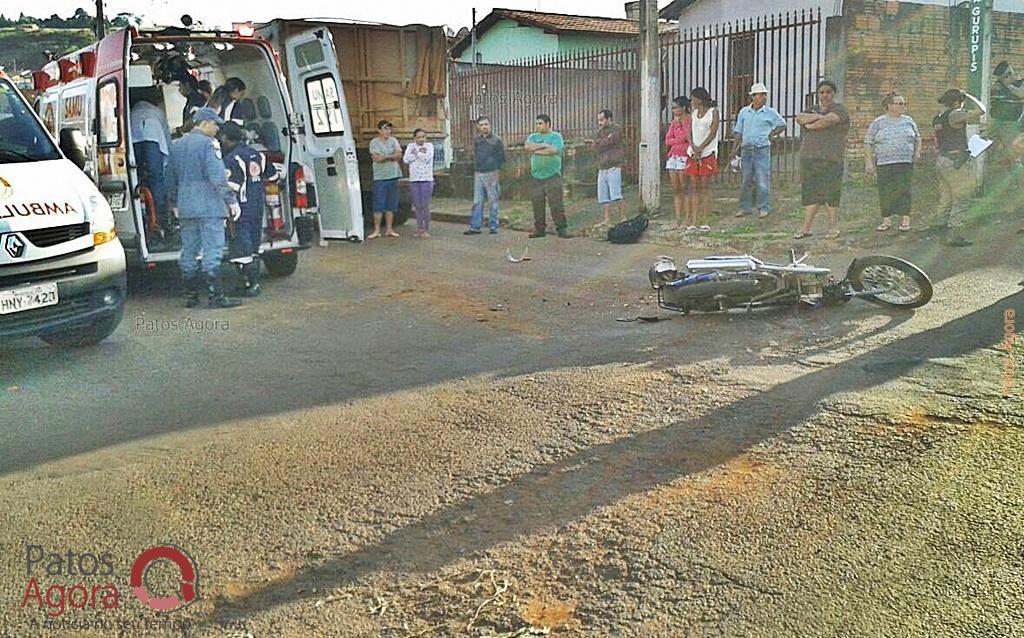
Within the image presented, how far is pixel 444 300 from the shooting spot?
29.9 ft

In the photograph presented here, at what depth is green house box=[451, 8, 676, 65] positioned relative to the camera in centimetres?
3019

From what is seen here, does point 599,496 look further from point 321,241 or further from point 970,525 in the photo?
point 321,241

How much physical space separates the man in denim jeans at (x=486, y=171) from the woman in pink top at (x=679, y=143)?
2533 millimetres

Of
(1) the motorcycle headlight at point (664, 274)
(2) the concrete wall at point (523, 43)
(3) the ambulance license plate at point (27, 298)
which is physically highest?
(2) the concrete wall at point (523, 43)

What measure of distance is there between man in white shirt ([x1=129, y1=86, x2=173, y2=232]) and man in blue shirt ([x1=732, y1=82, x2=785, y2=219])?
709 cm

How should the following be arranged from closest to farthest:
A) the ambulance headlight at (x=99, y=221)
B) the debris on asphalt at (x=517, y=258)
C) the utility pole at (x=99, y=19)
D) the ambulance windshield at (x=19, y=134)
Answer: the ambulance headlight at (x=99, y=221)
the ambulance windshield at (x=19, y=134)
the debris on asphalt at (x=517, y=258)
the utility pole at (x=99, y=19)

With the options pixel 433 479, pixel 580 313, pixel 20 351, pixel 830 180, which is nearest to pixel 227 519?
pixel 433 479

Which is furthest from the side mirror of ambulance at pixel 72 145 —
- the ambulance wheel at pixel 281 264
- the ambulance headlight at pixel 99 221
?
the ambulance wheel at pixel 281 264

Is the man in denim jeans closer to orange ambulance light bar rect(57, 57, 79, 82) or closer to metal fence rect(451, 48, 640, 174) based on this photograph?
metal fence rect(451, 48, 640, 174)

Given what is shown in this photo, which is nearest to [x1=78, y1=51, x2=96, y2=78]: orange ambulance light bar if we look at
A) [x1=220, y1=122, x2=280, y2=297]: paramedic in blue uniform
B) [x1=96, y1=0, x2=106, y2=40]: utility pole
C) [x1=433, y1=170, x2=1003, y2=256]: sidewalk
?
[x1=220, y1=122, x2=280, y2=297]: paramedic in blue uniform

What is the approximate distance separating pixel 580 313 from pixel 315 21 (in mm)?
7244

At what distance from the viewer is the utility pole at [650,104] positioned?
14.8 meters

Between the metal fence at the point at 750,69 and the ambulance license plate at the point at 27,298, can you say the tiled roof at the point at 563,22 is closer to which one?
the metal fence at the point at 750,69

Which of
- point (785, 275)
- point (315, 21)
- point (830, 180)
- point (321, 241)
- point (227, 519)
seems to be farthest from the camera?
point (315, 21)
